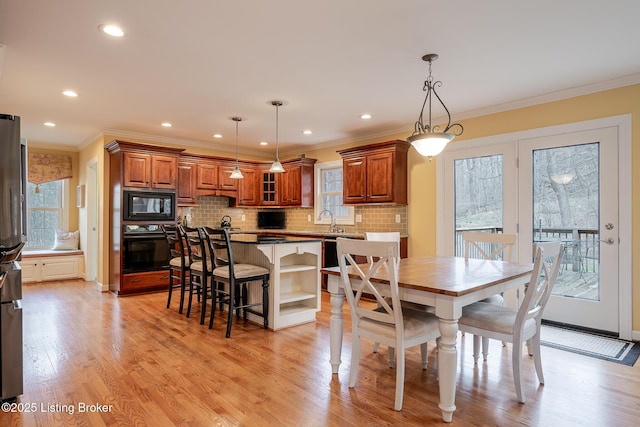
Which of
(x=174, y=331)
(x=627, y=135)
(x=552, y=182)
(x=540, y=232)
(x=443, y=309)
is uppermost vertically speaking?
(x=627, y=135)

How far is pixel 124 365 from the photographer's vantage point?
282cm

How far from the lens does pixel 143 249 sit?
5.43 m

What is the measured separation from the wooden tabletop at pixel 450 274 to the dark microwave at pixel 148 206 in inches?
150

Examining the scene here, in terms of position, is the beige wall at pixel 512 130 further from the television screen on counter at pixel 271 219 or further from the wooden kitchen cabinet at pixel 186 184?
the television screen on counter at pixel 271 219

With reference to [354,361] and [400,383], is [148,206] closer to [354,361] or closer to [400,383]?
[354,361]

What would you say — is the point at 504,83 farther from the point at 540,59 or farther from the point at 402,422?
the point at 402,422

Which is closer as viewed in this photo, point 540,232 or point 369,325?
point 369,325

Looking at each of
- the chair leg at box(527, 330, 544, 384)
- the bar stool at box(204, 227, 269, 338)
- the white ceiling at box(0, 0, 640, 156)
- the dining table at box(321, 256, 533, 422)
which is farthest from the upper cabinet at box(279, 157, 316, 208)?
the chair leg at box(527, 330, 544, 384)

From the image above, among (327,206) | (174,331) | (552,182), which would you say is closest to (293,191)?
(327,206)

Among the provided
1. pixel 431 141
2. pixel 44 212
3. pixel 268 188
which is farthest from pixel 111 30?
pixel 44 212

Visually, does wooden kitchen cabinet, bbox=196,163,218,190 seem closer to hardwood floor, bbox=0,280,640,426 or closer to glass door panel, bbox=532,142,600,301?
hardwood floor, bbox=0,280,640,426

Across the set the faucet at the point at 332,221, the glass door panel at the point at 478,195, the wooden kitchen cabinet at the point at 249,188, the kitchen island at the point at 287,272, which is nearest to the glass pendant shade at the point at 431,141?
the kitchen island at the point at 287,272

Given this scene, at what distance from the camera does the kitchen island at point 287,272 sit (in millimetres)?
3730

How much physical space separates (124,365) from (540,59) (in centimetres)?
415
